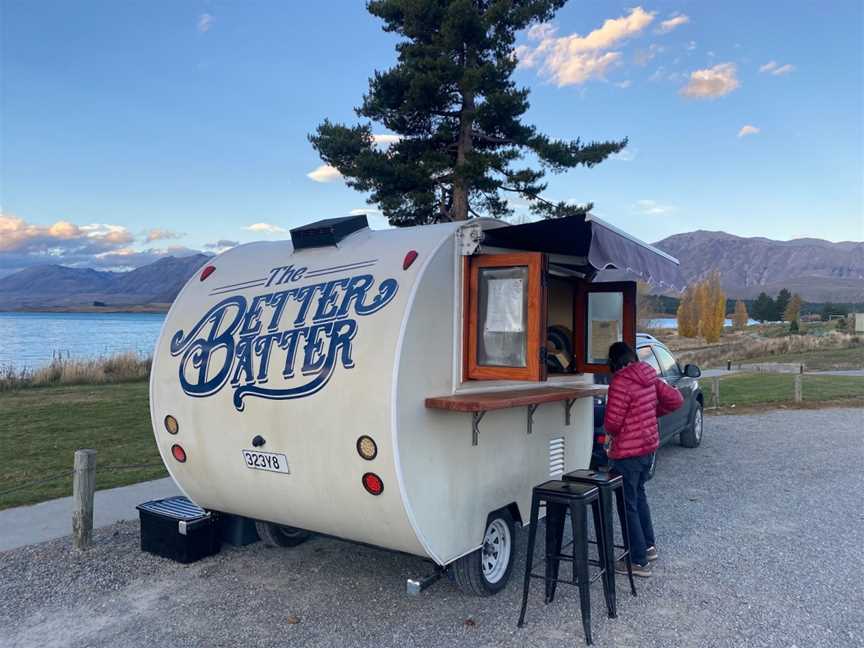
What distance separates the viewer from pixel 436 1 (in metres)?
15.8

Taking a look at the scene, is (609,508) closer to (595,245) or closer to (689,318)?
(595,245)

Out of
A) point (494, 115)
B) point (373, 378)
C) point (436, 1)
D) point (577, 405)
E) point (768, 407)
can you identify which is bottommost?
point (768, 407)

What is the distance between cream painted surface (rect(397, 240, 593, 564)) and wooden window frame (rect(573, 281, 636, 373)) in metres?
1.43

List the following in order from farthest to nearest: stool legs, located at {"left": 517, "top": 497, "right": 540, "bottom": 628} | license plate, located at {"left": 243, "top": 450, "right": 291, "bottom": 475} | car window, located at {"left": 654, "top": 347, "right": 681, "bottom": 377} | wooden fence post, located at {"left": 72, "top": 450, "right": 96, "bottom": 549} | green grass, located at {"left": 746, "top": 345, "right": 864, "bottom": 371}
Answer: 1. green grass, located at {"left": 746, "top": 345, "right": 864, "bottom": 371}
2. car window, located at {"left": 654, "top": 347, "right": 681, "bottom": 377}
3. wooden fence post, located at {"left": 72, "top": 450, "right": 96, "bottom": 549}
4. license plate, located at {"left": 243, "top": 450, "right": 291, "bottom": 475}
5. stool legs, located at {"left": 517, "top": 497, "right": 540, "bottom": 628}

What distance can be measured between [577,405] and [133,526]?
14.4ft

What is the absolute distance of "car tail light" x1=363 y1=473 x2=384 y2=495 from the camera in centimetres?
401

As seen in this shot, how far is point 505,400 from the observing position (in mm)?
4379

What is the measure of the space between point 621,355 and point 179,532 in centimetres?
382

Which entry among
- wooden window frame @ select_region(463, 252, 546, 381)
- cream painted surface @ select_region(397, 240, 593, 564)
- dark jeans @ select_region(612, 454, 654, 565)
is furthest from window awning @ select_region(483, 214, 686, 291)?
dark jeans @ select_region(612, 454, 654, 565)

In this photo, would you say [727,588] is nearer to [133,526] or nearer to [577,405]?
[577,405]

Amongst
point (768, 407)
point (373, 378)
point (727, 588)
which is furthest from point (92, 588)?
point (768, 407)

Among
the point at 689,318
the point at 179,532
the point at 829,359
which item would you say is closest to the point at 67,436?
the point at 179,532

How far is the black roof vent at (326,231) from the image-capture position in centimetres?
499

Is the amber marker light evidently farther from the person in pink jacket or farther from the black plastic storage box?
the black plastic storage box
